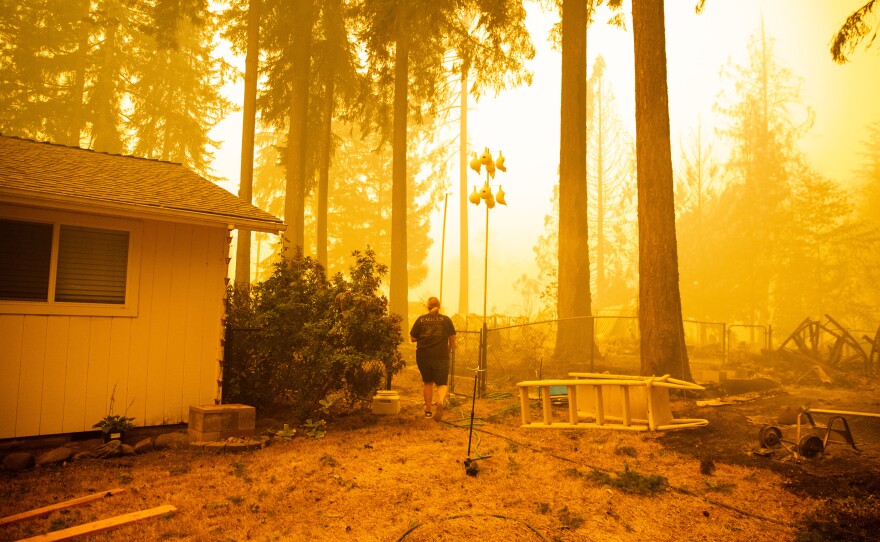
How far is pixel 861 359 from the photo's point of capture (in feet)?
52.2

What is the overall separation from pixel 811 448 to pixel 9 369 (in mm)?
9471

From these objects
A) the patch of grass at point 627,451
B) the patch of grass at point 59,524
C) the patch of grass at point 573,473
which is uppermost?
the patch of grass at point 627,451

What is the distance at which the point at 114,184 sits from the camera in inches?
313

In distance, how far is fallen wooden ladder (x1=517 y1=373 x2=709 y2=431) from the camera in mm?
7652

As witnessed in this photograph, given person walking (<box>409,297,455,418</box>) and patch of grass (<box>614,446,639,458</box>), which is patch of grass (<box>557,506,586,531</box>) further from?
person walking (<box>409,297,455,418</box>)

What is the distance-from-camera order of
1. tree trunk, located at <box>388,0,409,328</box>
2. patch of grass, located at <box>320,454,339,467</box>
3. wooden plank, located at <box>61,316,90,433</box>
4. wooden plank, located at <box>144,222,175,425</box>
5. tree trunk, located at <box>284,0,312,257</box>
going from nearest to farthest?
patch of grass, located at <box>320,454,339,467</box>, wooden plank, located at <box>61,316,90,433</box>, wooden plank, located at <box>144,222,175,425</box>, tree trunk, located at <box>284,0,312,257</box>, tree trunk, located at <box>388,0,409,328</box>

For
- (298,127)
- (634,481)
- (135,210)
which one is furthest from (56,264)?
(298,127)

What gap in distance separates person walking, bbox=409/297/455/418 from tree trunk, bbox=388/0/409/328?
9914 mm

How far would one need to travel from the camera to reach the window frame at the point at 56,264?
6953 millimetres

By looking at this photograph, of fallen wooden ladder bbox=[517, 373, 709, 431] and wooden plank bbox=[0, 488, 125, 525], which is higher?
fallen wooden ladder bbox=[517, 373, 709, 431]

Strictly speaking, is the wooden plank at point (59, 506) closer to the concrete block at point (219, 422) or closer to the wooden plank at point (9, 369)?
the concrete block at point (219, 422)

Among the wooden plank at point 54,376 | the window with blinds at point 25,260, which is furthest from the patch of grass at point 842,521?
the window with blinds at point 25,260

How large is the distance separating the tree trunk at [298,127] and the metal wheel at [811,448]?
15.3 metres

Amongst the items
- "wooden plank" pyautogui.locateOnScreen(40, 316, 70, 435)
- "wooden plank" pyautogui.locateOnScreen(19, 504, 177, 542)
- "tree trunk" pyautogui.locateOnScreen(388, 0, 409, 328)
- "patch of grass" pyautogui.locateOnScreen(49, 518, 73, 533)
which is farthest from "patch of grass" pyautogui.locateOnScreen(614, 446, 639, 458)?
"tree trunk" pyautogui.locateOnScreen(388, 0, 409, 328)
